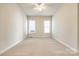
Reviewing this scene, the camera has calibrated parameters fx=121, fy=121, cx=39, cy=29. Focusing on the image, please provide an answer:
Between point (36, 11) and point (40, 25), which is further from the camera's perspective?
point (40, 25)

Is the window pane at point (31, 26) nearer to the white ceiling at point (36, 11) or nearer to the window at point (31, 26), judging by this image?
the window at point (31, 26)

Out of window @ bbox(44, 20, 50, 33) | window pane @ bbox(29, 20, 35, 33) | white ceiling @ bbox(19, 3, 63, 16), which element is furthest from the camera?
window @ bbox(44, 20, 50, 33)

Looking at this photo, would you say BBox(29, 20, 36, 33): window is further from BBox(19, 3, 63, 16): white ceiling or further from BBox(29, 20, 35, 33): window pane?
BBox(19, 3, 63, 16): white ceiling

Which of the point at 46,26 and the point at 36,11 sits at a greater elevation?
the point at 36,11

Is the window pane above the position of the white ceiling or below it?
below

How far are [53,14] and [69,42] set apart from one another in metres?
0.84

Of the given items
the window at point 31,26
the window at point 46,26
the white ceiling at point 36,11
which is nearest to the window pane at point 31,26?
the window at point 31,26

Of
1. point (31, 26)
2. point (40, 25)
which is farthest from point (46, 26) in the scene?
point (31, 26)

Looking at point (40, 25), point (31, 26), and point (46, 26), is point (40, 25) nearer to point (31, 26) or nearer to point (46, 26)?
point (46, 26)

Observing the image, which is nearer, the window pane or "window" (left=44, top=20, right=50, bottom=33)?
the window pane

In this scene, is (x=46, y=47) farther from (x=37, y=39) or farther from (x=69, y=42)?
(x=69, y=42)

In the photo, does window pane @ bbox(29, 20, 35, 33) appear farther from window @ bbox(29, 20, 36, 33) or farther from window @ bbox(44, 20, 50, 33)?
window @ bbox(44, 20, 50, 33)

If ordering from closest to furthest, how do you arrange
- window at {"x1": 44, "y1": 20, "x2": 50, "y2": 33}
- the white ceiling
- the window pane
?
1. the white ceiling
2. the window pane
3. window at {"x1": 44, "y1": 20, "x2": 50, "y2": 33}

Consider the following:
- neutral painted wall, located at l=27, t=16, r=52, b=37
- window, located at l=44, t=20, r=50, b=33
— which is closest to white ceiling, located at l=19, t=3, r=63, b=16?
neutral painted wall, located at l=27, t=16, r=52, b=37
